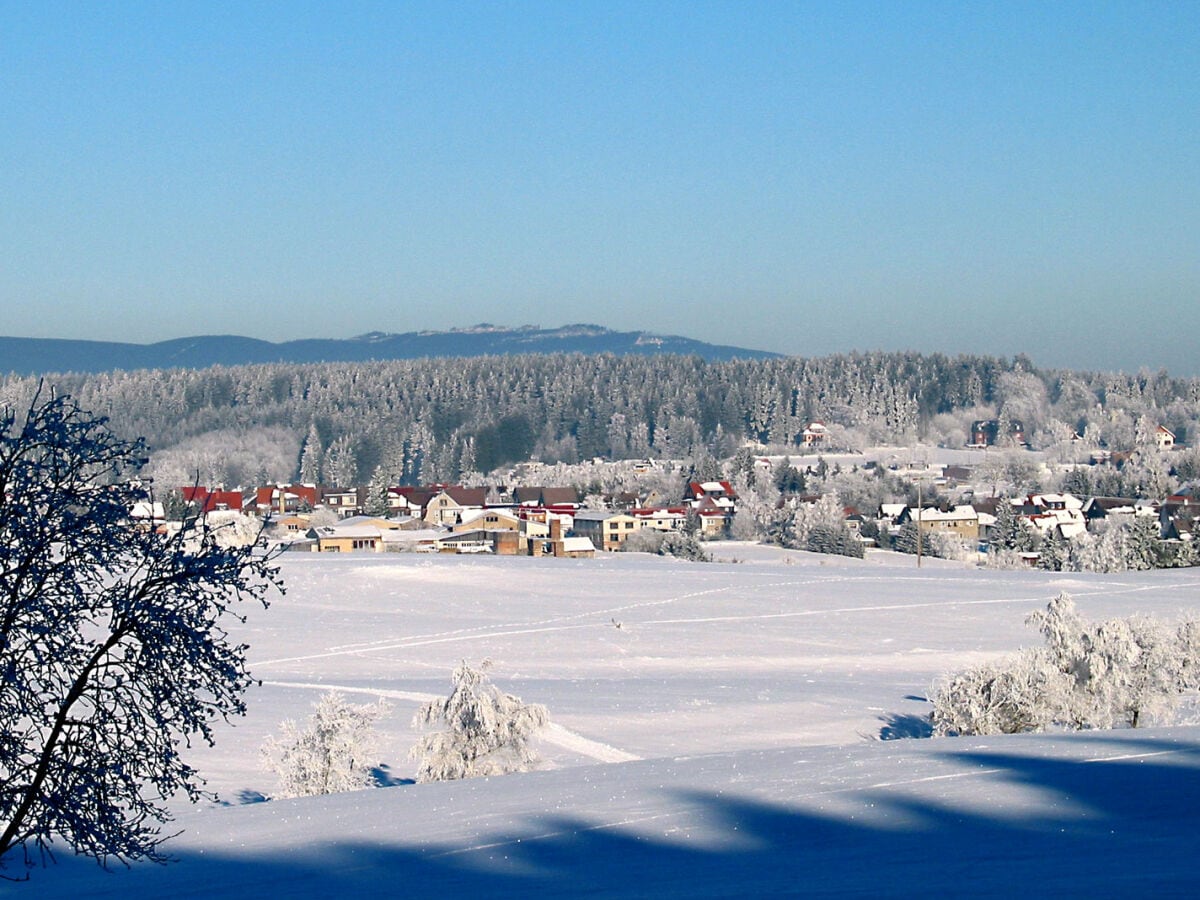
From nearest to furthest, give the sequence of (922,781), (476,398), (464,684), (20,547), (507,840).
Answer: (20,547)
(507,840)
(922,781)
(464,684)
(476,398)

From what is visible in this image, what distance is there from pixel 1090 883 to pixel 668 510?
2972 inches

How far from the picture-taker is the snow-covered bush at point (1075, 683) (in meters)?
19.6

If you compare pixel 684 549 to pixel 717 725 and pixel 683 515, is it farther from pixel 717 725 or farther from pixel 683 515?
pixel 717 725

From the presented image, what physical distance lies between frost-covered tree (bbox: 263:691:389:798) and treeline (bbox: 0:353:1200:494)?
101654 mm

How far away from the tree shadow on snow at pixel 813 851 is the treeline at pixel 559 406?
11281 centimetres

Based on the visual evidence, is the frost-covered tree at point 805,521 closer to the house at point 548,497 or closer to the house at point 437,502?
the house at point 548,497

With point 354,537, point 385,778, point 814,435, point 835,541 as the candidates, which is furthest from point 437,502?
point 385,778

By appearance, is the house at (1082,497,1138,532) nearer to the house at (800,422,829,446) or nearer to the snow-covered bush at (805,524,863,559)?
the snow-covered bush at (805,524,863,559)

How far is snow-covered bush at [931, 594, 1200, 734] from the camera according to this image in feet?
64.4

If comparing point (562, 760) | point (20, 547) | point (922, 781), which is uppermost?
point (20, 547)

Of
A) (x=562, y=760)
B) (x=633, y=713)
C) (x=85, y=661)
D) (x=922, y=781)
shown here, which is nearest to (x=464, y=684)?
(x=562, y=760)

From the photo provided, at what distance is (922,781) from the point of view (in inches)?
385

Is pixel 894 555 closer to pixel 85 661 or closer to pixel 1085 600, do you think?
pixel 1085 600

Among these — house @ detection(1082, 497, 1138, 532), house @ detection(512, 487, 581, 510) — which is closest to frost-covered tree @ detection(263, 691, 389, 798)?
house @ detection(1082, 497, 1138, 532)
